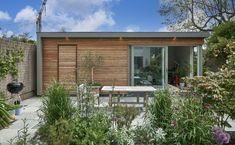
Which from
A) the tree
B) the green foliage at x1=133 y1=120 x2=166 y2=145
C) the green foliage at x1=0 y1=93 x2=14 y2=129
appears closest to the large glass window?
the green foliage at x1=0 y1=93 x2=14 y2=129

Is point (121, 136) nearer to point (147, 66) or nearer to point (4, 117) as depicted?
point (4, 117)

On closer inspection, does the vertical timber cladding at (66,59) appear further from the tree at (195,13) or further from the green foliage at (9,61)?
the tree at (195,13)

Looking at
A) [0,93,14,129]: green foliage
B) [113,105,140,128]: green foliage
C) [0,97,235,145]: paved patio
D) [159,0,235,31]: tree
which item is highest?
[159,0,235,31]: tree

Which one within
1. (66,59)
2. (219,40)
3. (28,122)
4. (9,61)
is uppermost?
(219,40)

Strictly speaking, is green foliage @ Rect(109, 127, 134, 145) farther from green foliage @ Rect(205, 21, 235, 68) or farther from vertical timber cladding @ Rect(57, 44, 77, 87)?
green foliage @ Rect(205, 21, 235, 68)

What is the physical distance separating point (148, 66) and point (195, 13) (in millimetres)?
14215

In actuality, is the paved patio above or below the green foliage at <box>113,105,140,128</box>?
below

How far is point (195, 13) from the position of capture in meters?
30.6

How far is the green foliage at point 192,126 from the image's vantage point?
20.1 feet

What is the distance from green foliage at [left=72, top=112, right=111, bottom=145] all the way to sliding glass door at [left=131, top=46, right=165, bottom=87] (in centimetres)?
1096

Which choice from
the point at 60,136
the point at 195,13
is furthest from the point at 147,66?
the point at 195,13

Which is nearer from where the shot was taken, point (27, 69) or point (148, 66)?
point (27, 69)

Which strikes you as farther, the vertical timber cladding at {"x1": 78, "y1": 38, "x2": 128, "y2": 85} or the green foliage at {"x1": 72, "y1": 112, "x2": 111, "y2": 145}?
the vertical timber cladding at {"x1": 78, "y1": 38, "x2": 128, "y2": 85}

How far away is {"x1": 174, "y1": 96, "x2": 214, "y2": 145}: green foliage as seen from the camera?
241 inches
